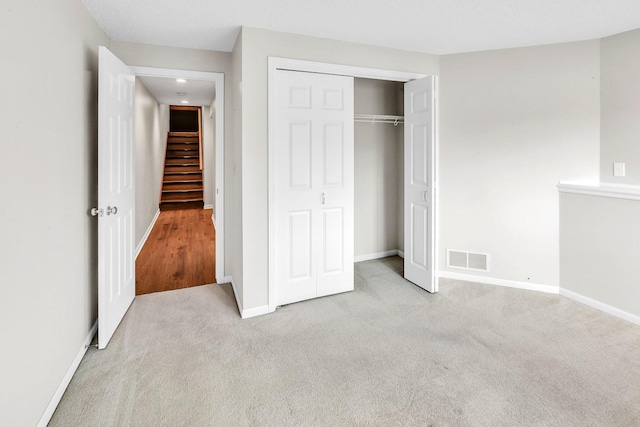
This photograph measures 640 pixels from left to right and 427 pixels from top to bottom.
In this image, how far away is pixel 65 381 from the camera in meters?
1.98

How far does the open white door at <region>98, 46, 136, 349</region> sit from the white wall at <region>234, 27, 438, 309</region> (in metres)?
0.94

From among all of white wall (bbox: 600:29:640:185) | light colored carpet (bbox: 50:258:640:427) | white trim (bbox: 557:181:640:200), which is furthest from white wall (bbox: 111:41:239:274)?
white wall (bbox: 600:29:640:185)

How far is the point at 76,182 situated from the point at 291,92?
175 cm

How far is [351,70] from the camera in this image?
3174 millimetres

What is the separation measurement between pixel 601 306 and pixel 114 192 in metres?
4.12

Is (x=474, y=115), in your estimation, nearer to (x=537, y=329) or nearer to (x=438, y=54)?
(x=438, y=54)

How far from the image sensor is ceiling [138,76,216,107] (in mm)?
4289

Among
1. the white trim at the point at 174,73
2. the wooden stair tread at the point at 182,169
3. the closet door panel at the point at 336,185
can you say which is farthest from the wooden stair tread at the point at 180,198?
the closet door panel at the point at 336,185

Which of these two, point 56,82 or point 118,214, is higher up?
point 56,82

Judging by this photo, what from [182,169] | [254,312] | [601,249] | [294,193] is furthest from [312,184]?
[182,169]

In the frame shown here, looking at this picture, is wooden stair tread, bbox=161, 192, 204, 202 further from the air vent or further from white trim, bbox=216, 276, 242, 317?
the air vent

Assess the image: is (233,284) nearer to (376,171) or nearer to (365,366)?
(365,366)

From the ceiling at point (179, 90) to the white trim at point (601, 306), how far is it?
4299 mm

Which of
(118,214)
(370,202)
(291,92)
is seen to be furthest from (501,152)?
(118,214)
